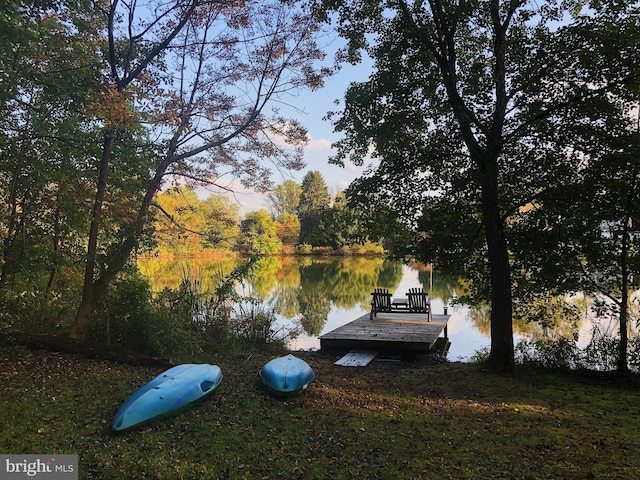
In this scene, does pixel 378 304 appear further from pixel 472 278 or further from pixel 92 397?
pixel 92 397

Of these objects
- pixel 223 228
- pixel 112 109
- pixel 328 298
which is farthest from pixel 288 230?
pixel 112 109

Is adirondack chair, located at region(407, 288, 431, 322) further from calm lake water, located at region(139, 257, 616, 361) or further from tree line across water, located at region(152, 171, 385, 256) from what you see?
tree line across water, located at region(152, 171, 385, 256)

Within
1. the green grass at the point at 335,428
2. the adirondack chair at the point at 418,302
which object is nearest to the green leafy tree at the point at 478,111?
the green grass at the point at 335,428

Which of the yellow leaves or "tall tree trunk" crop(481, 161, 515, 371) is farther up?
the yellow leaves

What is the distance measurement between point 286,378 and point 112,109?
4.19m

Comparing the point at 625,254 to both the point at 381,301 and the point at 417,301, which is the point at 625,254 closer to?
the point at 417,301

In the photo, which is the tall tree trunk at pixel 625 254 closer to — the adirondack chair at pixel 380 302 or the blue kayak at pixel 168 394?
the blue kayak at pixel 168 394

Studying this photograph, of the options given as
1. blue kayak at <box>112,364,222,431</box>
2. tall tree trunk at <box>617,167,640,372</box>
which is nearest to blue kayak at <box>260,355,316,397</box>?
blue kayak at <box>112,364,222,431</box>

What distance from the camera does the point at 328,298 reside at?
19938 mm

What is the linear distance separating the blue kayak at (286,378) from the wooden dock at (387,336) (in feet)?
12.0

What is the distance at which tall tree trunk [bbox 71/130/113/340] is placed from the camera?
6594 mm

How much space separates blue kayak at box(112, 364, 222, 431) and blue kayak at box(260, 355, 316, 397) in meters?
0.66

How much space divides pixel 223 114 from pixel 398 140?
356 cm

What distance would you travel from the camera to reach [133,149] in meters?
7.33
